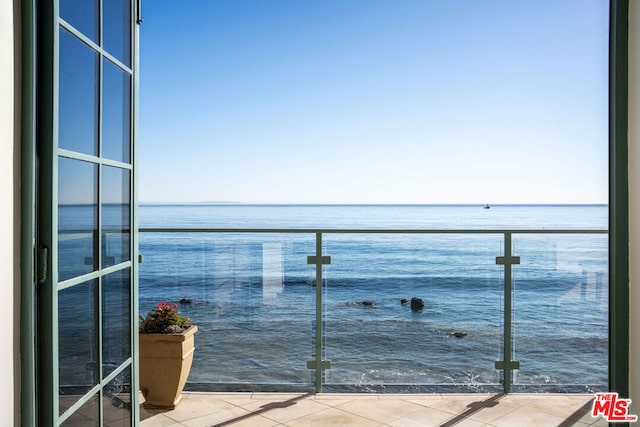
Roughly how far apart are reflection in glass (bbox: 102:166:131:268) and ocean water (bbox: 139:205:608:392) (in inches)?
57.3

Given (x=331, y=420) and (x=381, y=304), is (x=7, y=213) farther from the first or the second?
(x=381, y=304)

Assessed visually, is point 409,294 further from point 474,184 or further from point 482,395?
point 474,184

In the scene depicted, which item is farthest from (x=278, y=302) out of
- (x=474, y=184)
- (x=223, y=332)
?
(x=474, y=184)

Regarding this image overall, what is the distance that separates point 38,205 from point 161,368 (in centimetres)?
189

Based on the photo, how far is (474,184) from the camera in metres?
25.4

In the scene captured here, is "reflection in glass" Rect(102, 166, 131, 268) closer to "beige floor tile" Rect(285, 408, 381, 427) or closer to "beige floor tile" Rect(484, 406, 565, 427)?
"beige floor tile" Rect(285, 408, 381, 427)

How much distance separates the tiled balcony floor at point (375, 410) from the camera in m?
3.00

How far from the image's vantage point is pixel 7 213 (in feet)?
4.79

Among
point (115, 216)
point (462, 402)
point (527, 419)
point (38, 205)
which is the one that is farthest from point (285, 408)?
point (38, 205)

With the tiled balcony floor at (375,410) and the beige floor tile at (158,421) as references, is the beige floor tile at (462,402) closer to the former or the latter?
the tiled balcony floor at (375,410)

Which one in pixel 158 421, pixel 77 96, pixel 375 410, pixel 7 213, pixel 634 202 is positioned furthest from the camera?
pixel 375 410

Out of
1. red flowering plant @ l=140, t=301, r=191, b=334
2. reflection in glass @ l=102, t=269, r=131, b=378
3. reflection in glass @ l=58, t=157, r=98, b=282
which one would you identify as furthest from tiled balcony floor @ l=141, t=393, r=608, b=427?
reflection in glass @ l=58, t=157, r=98, b=282

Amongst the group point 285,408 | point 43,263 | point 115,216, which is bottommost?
point 285,408

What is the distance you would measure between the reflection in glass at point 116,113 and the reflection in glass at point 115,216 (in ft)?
0.22
